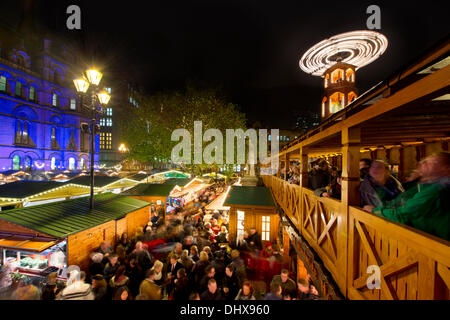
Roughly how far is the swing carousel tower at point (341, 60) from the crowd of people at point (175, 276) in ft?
59.6

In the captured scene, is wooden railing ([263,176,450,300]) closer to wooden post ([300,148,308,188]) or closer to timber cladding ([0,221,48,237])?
wooden post ([300,148,308,188])

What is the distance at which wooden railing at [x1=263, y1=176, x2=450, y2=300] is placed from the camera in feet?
5.62

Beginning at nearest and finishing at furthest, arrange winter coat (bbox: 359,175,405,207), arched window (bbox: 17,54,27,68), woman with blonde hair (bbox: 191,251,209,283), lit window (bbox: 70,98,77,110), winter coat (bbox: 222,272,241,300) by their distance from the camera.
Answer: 1. winter coat (bbox: 359,175,405,207)
2. winter coat (bbox: 222,272,241,300)
3. woman with blonde hair (bbox: 191,251,209,283)
4. arched window (bbox: 17,54,27,68)
5. lit window (bbox: 70,98,77,110)

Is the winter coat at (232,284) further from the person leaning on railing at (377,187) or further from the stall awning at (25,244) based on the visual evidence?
the stall awning at (25,244)

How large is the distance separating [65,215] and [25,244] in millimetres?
1614

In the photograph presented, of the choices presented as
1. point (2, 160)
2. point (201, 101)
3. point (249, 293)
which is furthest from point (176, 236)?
point (2, 160)

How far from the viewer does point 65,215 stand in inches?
278

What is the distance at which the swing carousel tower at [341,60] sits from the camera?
1650 cm

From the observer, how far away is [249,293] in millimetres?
4980

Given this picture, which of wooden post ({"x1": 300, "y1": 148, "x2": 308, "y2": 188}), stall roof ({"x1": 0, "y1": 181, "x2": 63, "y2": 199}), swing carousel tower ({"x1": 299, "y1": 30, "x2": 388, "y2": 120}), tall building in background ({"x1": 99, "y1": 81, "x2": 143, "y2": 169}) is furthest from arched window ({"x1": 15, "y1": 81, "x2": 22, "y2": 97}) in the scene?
wooden post ({"x1": 300, "y1": 148, "x2": 308, "y2": 188})

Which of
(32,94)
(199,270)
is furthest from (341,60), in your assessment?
(32,94)

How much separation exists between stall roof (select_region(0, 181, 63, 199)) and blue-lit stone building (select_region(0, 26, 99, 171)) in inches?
1229

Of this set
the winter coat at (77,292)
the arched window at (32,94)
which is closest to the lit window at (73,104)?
the arched window at (32,94)
